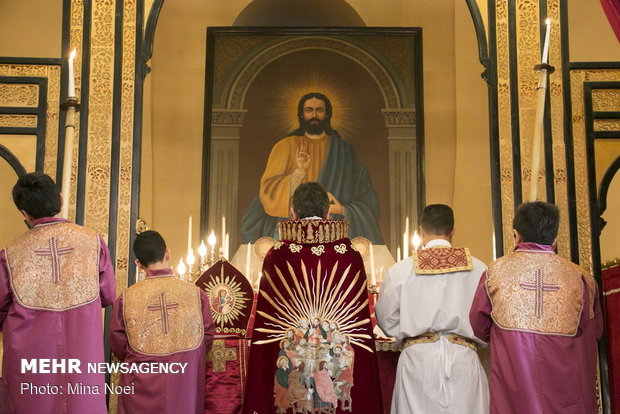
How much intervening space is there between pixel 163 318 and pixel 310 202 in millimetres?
1033

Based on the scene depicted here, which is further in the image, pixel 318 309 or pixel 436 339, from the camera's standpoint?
pixel 318 309

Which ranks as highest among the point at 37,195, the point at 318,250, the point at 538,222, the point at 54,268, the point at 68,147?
the point at 68,147

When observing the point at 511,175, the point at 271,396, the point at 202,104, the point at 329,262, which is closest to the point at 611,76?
the point at 511,175

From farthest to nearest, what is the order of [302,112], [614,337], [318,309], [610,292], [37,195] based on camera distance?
[302,112] < [610,292] < [614,337] < [318,309] < [37,195]

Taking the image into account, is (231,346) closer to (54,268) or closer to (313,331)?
(313,331)

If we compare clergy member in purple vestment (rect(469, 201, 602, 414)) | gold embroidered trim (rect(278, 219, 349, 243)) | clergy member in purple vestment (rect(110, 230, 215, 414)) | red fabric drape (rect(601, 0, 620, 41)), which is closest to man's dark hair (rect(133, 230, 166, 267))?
clergy member in purple vestment (rect(110, 230, 215, 414))

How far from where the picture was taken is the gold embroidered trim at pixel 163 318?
4750 millimetres

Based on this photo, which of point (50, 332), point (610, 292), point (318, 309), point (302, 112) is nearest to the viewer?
point (50, 332)

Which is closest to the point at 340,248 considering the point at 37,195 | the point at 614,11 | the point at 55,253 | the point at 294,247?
the point at 294,247

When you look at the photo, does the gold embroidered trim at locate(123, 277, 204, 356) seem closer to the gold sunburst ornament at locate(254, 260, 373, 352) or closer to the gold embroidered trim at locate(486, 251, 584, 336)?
the gold sunburst ornament at locate(254, 260, 373, 352)

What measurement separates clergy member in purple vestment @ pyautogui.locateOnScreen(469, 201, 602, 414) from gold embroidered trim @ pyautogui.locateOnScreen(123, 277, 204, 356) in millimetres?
1539

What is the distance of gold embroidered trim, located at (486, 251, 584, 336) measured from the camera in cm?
423

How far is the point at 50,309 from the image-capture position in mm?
4098

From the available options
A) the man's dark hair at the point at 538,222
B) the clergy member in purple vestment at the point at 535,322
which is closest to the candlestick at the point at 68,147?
the clergy member in purple vestment at the point at 535,322
